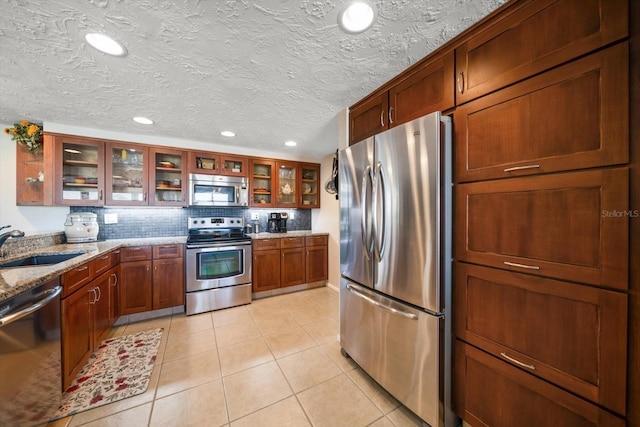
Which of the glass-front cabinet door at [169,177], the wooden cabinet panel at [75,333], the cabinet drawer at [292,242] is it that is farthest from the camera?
the cabinet drawer at [292,242]

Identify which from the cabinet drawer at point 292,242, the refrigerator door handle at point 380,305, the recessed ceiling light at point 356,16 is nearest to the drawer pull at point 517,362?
the refrigerator door handle at point 380,305

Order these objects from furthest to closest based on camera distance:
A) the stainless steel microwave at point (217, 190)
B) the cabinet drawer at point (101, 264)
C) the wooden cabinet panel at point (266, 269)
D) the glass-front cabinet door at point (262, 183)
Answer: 1. the glass-front cabinet door at point (262, 183)
2. the wooden cabinet panel at point (266, 269)
3. the stainless steel microwave at point (217, 190)
4. the cabinet drawer at point (101, 264)

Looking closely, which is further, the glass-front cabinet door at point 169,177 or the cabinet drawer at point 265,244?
the cabinet drawer at point 265,244

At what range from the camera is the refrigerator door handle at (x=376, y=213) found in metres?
1.51

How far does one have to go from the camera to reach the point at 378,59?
1.45 meters

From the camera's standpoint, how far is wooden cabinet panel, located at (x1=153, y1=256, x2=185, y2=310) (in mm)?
2695

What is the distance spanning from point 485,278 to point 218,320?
9.07 ft

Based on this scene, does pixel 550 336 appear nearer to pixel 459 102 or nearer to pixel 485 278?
pixel 485 278

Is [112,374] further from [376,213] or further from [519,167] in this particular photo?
[519,167]

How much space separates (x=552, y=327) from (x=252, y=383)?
187 cm

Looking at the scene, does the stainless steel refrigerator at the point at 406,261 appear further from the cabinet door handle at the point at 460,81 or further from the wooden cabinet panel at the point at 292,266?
the wooden cabinet panel at the point at 292,266

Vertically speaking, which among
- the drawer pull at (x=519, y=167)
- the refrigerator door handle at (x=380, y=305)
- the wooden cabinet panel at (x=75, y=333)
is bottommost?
the wooden cabinet panel at (x=75, y=333)

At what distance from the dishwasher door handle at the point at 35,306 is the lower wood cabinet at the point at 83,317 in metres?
0.17

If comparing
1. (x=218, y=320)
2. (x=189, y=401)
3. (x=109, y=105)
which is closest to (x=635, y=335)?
(x=189, y=401)
